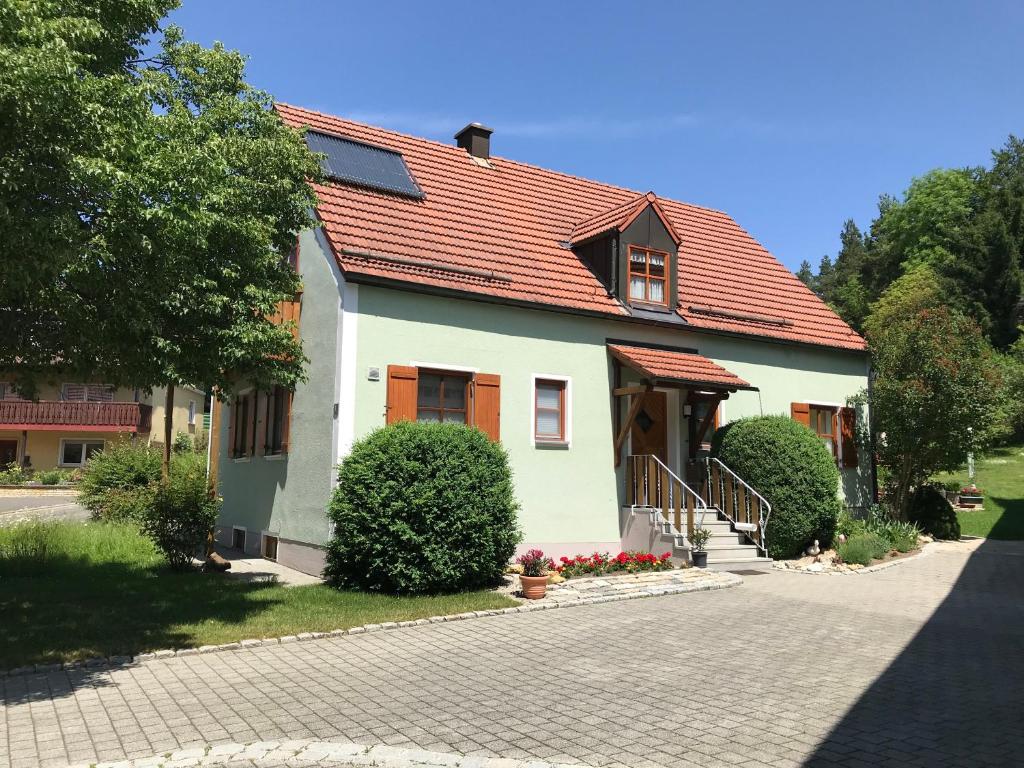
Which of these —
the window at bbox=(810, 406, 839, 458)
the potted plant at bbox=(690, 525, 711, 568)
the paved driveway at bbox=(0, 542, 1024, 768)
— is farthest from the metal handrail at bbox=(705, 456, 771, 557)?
A: the window at bbox=(810, 406, 839, 458)

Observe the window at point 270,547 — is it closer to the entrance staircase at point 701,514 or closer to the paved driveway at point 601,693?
the paved driveway at point 601,693

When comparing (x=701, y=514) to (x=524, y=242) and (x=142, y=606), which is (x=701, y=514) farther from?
(x=142, y=606)

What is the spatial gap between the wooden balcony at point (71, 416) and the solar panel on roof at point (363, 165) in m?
27.2

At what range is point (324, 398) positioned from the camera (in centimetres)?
1251

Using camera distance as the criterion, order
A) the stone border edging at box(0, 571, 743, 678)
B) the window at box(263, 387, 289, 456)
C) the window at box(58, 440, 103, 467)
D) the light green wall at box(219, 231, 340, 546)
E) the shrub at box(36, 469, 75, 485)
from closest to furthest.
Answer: the stone border edging at box(0, 571, 743, 678), the light green wall at box(219, 231, 340, 546), the window at box(263, 387, 289, 456), the shrub at box(36, 469, 75, 485), the window at box(58, 440, 103, 467)

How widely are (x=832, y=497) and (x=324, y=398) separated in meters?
9.31

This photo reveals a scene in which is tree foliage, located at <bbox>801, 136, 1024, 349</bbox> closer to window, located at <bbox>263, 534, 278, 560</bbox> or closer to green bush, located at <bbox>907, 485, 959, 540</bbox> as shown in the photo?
green bush, located at <bbox>907, 485, 959, 540</bbox>

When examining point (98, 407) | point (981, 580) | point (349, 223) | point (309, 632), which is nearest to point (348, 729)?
point (309, 632)

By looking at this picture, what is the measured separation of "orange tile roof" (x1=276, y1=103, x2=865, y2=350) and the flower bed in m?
4.47

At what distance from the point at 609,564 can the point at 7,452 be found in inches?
1475

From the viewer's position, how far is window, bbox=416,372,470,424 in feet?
41.8

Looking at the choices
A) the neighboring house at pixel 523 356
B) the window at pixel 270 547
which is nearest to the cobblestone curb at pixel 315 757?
the neighboring house at pixel 523 356

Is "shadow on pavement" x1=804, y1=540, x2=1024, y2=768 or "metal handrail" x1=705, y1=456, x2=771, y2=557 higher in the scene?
"metal handrail" x1=705, y1=456, x2=771, y2=557

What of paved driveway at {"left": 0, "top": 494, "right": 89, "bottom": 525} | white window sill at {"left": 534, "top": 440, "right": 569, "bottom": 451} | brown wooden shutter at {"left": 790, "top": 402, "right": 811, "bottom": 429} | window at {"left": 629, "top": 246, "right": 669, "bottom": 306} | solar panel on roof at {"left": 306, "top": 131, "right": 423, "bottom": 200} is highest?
solar panel on roof at {"left": 306, "top": 131, "right": 423, "bottom": 200}
